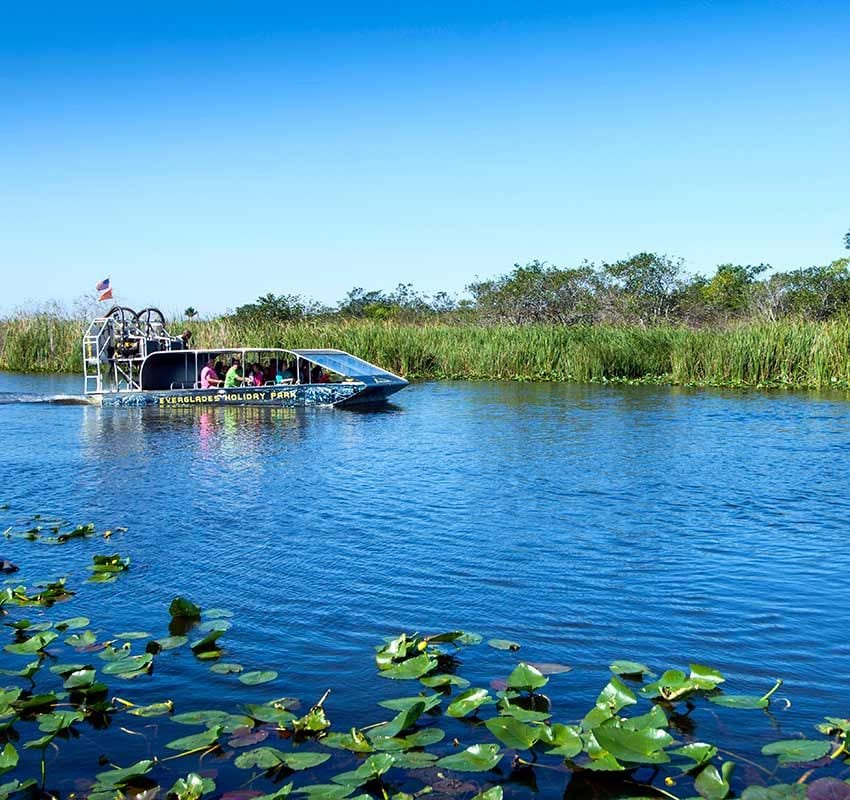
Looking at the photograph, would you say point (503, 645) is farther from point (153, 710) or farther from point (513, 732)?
point (153, 710)

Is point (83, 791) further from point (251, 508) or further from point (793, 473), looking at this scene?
point (793, 473)

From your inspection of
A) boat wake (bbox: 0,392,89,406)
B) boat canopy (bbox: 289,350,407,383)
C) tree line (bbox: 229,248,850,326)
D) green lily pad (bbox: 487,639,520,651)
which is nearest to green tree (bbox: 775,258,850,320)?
tree line (bbox: 229,248,850,326)

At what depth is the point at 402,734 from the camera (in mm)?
5766

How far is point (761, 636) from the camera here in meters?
7.71

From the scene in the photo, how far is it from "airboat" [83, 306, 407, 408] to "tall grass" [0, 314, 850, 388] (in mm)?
7498

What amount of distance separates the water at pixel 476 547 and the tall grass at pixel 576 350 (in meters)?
12.3

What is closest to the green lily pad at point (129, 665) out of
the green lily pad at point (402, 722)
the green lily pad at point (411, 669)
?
the green lily pad at point (411, 669)

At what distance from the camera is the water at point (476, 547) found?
283 inches

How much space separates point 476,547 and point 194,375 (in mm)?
20743

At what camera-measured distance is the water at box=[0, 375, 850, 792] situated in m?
7.18

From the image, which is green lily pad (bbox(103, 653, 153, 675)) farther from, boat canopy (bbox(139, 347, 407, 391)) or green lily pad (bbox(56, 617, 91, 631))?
boat canopy (bbox(139, 347, 407, 391))

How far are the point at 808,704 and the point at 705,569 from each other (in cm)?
330

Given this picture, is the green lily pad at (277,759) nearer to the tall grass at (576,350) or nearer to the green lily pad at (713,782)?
the green lily pad at (713,782)

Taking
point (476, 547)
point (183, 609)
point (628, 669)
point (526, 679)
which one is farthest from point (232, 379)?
point (526, 679)
